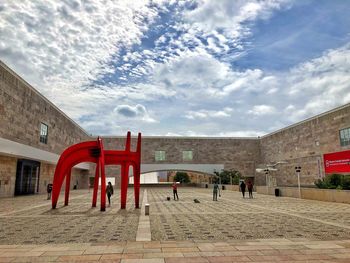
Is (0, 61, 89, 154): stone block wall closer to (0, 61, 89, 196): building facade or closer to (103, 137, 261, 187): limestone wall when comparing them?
(0, 61, 89, 196): building facade

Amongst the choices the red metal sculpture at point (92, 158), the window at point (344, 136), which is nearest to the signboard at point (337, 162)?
the window at point (344, 136)

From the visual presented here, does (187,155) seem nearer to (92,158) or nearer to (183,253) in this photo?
(92,158)

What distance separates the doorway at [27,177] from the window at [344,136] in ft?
103

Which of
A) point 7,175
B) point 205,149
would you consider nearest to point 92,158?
point 7,175

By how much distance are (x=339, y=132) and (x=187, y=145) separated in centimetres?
2779

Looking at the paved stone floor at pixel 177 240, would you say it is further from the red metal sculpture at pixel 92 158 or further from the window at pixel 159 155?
the window at pixel 159 155

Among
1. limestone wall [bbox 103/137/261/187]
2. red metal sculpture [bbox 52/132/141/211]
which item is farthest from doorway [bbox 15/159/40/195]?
limestone wall [bbox 103/137/261/187]

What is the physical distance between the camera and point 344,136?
97.2 feet

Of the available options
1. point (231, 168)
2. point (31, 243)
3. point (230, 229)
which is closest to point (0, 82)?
point (31, 243)

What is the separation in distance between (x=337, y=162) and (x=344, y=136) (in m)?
2.96

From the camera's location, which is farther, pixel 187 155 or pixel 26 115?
pixel 187 155

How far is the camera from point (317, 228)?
903cm

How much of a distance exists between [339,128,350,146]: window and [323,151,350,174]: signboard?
1.00 meters

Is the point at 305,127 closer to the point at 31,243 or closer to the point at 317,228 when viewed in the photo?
the point at 317,228
